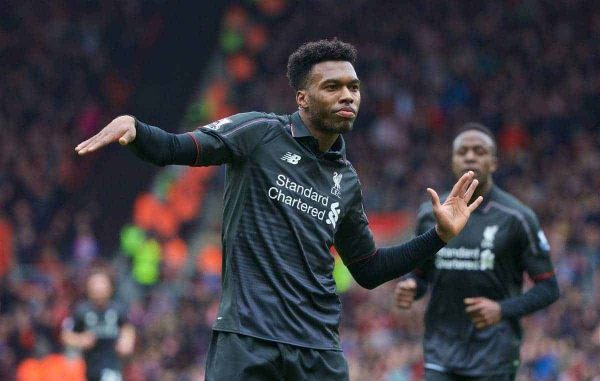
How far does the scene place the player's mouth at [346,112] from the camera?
501cm

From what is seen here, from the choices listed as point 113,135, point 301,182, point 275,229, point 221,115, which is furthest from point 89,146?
point 221,115

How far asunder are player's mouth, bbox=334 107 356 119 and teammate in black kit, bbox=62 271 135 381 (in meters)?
7.17

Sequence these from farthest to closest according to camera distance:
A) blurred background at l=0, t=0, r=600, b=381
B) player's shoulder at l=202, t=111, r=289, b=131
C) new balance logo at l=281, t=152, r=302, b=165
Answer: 1. blurred background at l=0, t=0, r=600, b=381
2. new balance logo at l=281, t=152, r=302, b=165
3. player's shoulder at l=202, t=111, r=289, b=131

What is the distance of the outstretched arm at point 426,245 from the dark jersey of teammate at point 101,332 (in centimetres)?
681

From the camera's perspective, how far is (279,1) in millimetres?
22703

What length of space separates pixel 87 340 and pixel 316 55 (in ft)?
23.8

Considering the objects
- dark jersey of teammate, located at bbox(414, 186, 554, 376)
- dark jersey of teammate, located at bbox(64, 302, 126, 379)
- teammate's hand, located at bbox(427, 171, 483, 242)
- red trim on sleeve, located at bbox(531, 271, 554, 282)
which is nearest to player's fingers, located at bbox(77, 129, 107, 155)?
teammate's hand, located at bbox(427, 171, 483, 242)

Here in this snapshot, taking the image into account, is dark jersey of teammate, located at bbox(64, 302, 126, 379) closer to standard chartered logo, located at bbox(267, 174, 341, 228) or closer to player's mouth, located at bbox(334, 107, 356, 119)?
standard chartered logo, located at bbox(267, 174, 341, 228)

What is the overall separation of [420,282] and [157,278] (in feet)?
36.0

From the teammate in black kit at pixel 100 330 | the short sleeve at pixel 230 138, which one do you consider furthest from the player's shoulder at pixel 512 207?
the teammate in black kit at pixel 100 330

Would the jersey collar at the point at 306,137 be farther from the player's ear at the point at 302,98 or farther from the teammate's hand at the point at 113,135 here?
the teammate's hand at the point at 113,135

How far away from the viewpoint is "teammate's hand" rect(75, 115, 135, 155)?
4.24 meters

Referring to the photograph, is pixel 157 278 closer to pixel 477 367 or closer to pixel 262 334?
pixel 477 367

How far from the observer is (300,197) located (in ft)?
16.3
